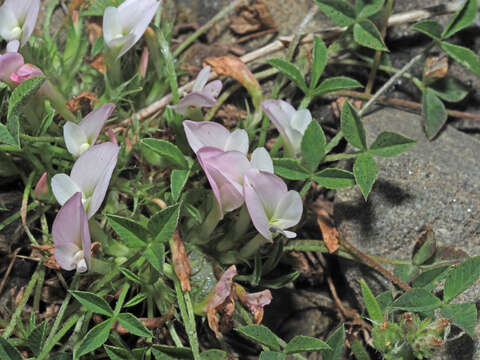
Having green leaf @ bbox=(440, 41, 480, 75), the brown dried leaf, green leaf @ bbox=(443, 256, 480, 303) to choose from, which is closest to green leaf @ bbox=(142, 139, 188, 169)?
the brown dried leaf

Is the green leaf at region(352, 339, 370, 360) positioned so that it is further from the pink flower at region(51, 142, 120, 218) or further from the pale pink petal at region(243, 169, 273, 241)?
the pink flower at region(51, 142, 120, 218)

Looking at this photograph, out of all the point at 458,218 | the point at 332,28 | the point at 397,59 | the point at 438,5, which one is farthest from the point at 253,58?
the point at 458,218

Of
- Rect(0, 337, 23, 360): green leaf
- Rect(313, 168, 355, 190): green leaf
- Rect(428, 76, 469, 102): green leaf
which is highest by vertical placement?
Rect(313, 168, 355, 190): green leaf

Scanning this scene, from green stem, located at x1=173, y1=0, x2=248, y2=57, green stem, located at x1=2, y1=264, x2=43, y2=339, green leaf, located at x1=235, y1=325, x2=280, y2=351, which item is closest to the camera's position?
green leaf, located at x1=235, y1=325, x2=280, y2=351

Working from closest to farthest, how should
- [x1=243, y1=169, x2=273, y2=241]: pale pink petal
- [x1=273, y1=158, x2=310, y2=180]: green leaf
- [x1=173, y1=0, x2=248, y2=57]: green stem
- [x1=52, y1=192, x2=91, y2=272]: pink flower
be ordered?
[x1=52, y1=192, x2=91, y2=272]: pink flower → [x1=243, y1=169, x2=273, y2=241]: pale pink petal → [x1=273, y1=158, x2=310, y2=180]: green leaf → [x1=173, y1=0, x2=248, y2=57]: green stem

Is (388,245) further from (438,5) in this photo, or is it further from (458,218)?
(438,5)

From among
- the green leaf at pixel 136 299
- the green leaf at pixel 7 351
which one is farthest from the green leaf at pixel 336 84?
the green leaf at pixel 7 351
